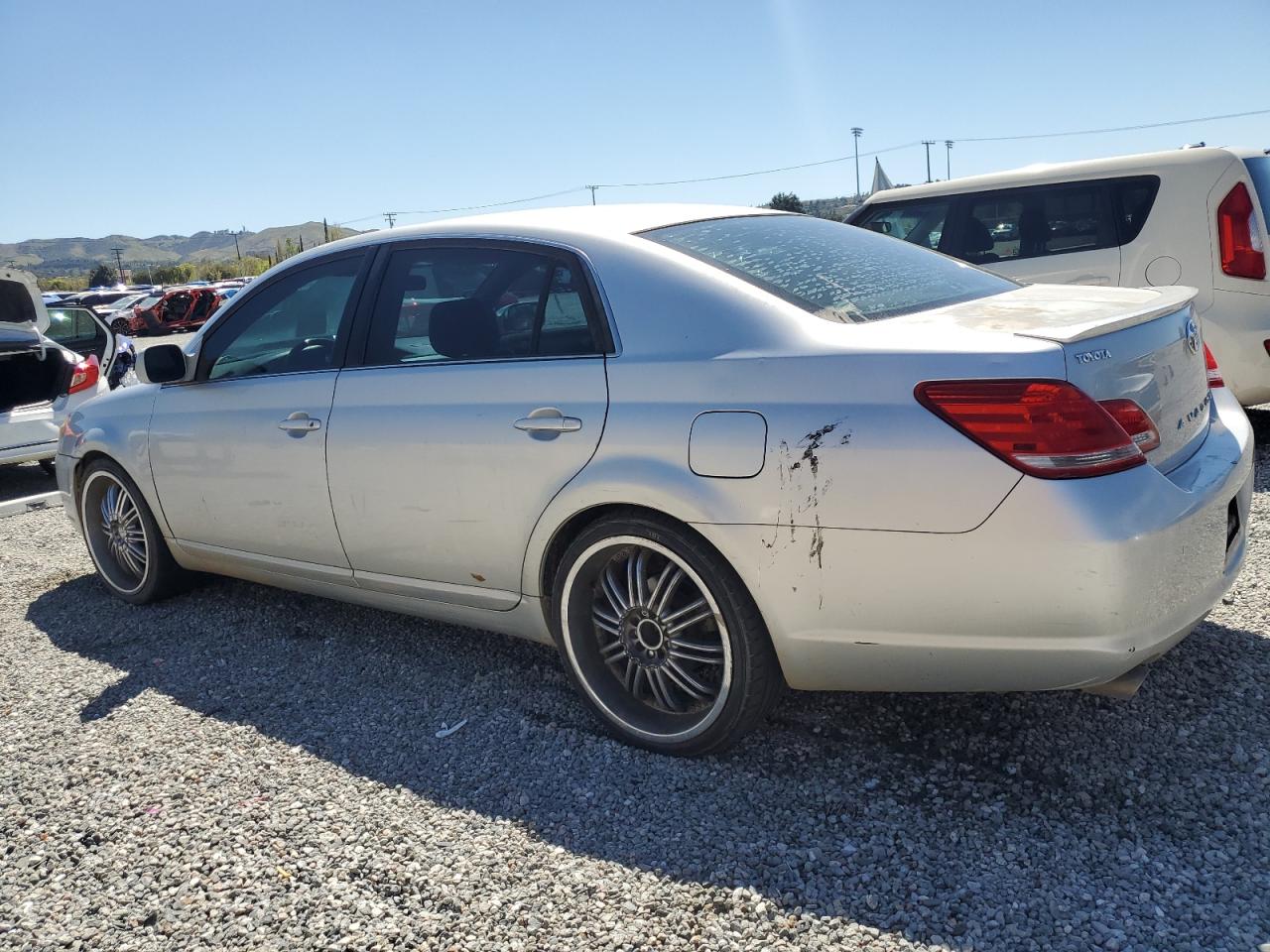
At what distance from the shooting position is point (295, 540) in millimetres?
3943

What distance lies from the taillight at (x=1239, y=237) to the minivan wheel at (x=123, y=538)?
582cm

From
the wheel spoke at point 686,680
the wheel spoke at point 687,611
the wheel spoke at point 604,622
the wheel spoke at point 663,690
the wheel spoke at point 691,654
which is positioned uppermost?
the wheel spoke at point 687,611

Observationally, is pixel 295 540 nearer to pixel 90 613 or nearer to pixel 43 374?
pixel 90 613

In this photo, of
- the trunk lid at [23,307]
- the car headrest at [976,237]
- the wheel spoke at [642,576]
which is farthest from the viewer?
the trunk lid at [23,307]

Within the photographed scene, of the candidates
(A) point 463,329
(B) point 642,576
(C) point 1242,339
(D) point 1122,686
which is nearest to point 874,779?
(D) point 1122,686

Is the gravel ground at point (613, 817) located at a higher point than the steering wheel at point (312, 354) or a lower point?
lower

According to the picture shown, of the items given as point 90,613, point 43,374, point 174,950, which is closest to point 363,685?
point 174,950

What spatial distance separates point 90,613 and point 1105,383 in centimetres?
443

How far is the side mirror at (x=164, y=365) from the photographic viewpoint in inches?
169

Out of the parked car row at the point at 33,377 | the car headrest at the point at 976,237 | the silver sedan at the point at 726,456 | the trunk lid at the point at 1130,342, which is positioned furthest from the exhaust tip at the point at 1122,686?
the parked car row at the point at 33,377

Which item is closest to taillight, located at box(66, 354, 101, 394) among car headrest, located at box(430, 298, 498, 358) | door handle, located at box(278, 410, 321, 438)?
door handle, located at box(278, 410, 321, 438)

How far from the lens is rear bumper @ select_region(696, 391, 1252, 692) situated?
232 centimetres

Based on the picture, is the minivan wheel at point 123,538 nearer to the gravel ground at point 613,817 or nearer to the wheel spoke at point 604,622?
the gravel ground at point 613,817

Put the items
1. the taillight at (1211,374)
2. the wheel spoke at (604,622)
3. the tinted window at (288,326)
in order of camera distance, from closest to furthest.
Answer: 1. the wheel spoke at (604,622)
2. the taillight at (1211,374)
3. the tinted window at (288,326)
